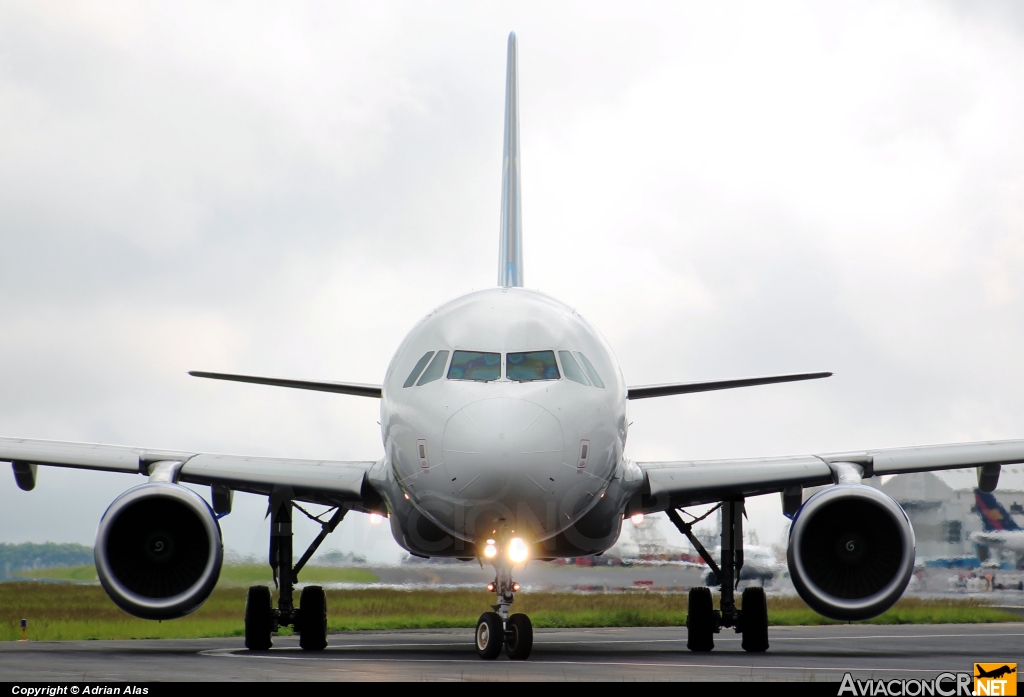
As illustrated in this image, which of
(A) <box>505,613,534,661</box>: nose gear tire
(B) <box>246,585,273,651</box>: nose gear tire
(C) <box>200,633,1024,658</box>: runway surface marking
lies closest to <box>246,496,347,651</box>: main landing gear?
(B) <box>246,585,273,651</box>: nose gear tire

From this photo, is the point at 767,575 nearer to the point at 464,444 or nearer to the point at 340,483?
the point at 340,483

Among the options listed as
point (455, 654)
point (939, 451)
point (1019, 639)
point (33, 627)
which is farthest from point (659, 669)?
point (33, 627)

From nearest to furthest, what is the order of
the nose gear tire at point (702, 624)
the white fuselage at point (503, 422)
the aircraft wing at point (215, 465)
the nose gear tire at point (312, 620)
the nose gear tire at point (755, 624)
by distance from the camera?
1. the white fuselage at point (503, 422)
2. the aircraft wing at point (215, 465)
3. the nose gear tire at point (312, 620)
4. the nose gear tire at point (755, 624)
5. the nose gear tire at point (702, 624)

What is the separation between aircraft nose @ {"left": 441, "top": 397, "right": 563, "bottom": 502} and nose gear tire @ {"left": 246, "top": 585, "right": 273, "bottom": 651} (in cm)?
526

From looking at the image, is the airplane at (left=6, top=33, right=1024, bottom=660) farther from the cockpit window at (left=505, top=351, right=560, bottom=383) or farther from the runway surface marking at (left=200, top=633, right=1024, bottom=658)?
the runway surface marking at (left=200, top=633, right=1024, bottom=658)

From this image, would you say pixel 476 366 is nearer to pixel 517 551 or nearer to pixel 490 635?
pixel 517 551

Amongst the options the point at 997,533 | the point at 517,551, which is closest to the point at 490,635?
the point at 517,551

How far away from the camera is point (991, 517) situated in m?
23.1

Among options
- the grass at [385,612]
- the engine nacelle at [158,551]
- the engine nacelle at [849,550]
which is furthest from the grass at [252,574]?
the engine nacelle at [849,550]

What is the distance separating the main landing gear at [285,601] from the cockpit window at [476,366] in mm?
4669

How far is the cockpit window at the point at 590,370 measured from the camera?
11398 millimetres

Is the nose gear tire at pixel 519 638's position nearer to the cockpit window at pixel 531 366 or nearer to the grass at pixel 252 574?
the cockpit window at pixel 531 366

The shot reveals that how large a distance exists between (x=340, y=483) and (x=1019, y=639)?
9.97m

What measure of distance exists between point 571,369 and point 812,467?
406 centimetres
